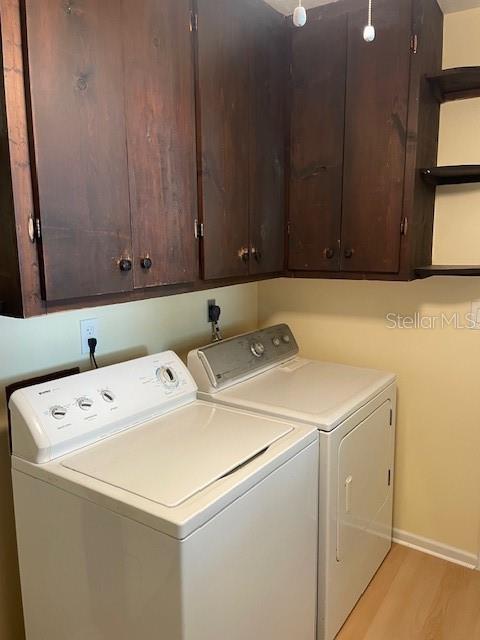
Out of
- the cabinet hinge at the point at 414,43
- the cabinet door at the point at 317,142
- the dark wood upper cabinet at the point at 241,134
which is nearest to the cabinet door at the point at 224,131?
the dark wood upper cabinet at the point at 241,134

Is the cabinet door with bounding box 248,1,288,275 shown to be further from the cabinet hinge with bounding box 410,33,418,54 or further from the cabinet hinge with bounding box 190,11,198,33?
the cabinet hinge with bounding box 410,33,418,54

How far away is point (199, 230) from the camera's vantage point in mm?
1639

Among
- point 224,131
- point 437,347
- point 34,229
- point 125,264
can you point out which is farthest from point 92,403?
point 437,347

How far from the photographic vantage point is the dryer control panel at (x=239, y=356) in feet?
6.22

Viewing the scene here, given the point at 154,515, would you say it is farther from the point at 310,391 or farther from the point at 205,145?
the point at 205,145

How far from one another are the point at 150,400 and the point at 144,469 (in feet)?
1.20

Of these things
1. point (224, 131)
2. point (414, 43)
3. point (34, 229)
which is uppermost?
point (414, 43)

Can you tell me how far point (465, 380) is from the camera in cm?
214

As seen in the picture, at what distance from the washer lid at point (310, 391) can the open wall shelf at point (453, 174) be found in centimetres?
85

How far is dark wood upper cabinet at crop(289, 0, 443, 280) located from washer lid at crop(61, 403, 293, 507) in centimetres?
81

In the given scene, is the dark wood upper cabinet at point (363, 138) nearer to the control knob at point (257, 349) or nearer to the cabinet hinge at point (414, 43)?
the cabinet hinge at point (414, 43)

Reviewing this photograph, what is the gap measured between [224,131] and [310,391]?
1023 millimetres

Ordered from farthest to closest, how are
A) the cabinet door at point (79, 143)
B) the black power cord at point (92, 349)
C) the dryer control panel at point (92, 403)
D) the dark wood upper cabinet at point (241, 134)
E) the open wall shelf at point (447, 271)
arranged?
the open wall shelf at point (447, 271)
the black power cord at point (92, 349)
the dark wood upper cabinet at point (241, 134)
the dryer control panel at point (92, 403)
the cabinet door at point (79, 143)

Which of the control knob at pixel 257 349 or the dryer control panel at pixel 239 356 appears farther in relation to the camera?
the control knob at pixel 257 349
